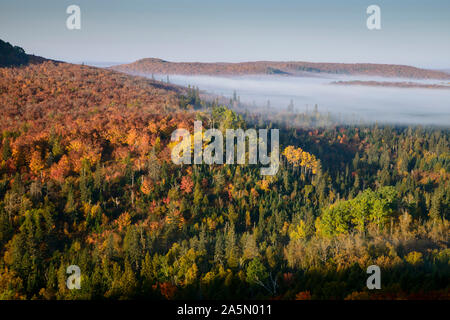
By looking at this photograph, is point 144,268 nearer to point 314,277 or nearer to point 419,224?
point 314,277

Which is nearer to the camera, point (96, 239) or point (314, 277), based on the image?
point (314, 277)

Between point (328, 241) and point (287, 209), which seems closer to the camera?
point (328, 241)

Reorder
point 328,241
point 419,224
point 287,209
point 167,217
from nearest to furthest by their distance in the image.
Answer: point 328,241 < point 419,224 < point 167,217 < point 287,209

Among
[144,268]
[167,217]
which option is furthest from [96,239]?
[144,268]

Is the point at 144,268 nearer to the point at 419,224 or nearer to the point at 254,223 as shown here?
the point at 254,223

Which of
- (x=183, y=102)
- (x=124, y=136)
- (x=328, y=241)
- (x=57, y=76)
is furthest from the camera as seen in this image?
(x=57, y=76)

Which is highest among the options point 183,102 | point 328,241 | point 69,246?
point 183,102

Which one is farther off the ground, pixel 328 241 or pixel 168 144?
pixel 168 144

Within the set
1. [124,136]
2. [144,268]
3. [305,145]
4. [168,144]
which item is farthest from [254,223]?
[305,145]

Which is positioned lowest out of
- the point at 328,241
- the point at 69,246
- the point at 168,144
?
the point at 69,246
